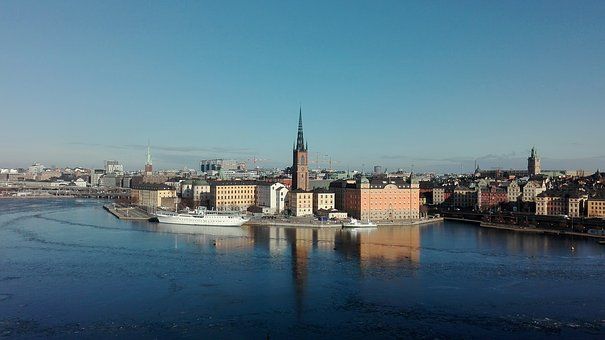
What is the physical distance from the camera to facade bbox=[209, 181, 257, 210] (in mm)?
35656

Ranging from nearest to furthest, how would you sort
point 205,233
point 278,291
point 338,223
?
point 278,291 < point 205,233 < point 338,223

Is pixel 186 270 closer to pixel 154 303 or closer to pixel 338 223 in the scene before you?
pixel 154 303

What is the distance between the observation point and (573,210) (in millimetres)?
31016

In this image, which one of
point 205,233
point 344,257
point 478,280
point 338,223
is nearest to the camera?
point 478,280

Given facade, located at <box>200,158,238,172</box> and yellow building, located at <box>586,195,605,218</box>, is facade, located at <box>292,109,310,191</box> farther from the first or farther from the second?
facade, located at <box>200,158,238,172</box>

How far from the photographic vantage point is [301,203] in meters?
32.8

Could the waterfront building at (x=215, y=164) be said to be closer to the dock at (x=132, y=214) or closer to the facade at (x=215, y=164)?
the facade at (x=215, y=164)

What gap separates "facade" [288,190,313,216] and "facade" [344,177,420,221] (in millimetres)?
2059

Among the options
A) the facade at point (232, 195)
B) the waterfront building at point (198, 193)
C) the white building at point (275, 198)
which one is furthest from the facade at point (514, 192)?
the waterfront building at point (198, 193)

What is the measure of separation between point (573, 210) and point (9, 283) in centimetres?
2737

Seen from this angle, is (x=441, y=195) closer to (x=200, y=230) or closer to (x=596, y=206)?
(x=596, y=206)

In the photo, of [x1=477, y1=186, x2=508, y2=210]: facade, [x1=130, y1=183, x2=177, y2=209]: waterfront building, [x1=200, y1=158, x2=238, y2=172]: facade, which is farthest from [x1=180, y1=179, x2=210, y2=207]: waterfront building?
[x1=200, y1=158, x2=238, y2=172]: facade

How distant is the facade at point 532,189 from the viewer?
38019 millimetres

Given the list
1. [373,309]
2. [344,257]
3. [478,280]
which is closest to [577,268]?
[478,280]
